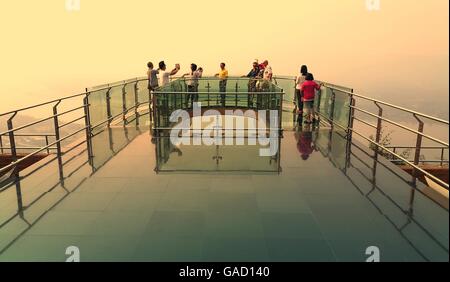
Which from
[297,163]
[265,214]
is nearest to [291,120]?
[297,163]

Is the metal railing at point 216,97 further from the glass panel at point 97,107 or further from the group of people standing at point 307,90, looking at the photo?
the glass panel at point 97,107

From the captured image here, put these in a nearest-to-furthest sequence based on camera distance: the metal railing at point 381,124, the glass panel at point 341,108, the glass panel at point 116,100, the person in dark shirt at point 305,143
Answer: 1. the metal railing at point 381,124
2. the person in dark shirt at point 305,143
3. the glass panel at point 341,108
4. the glass panel at point 116,100

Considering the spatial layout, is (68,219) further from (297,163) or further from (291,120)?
(291,120)

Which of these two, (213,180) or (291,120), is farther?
(291,120)

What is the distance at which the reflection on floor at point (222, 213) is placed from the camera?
3.49 metres

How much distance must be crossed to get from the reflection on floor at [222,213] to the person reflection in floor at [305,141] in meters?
0.42

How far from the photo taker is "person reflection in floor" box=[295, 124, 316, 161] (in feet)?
23.2

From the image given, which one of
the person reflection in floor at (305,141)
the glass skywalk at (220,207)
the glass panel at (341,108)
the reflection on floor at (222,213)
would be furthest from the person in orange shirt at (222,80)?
the reflection on floor at (222,213)

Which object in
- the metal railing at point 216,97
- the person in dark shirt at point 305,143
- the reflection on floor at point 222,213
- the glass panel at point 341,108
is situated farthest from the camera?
the metal railing at point 216,97

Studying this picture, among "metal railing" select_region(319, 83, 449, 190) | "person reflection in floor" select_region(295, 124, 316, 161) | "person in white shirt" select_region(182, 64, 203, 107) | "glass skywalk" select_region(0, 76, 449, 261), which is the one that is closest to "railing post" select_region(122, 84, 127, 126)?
"person in white shirt" select_region(182, 64, 203, 107)
